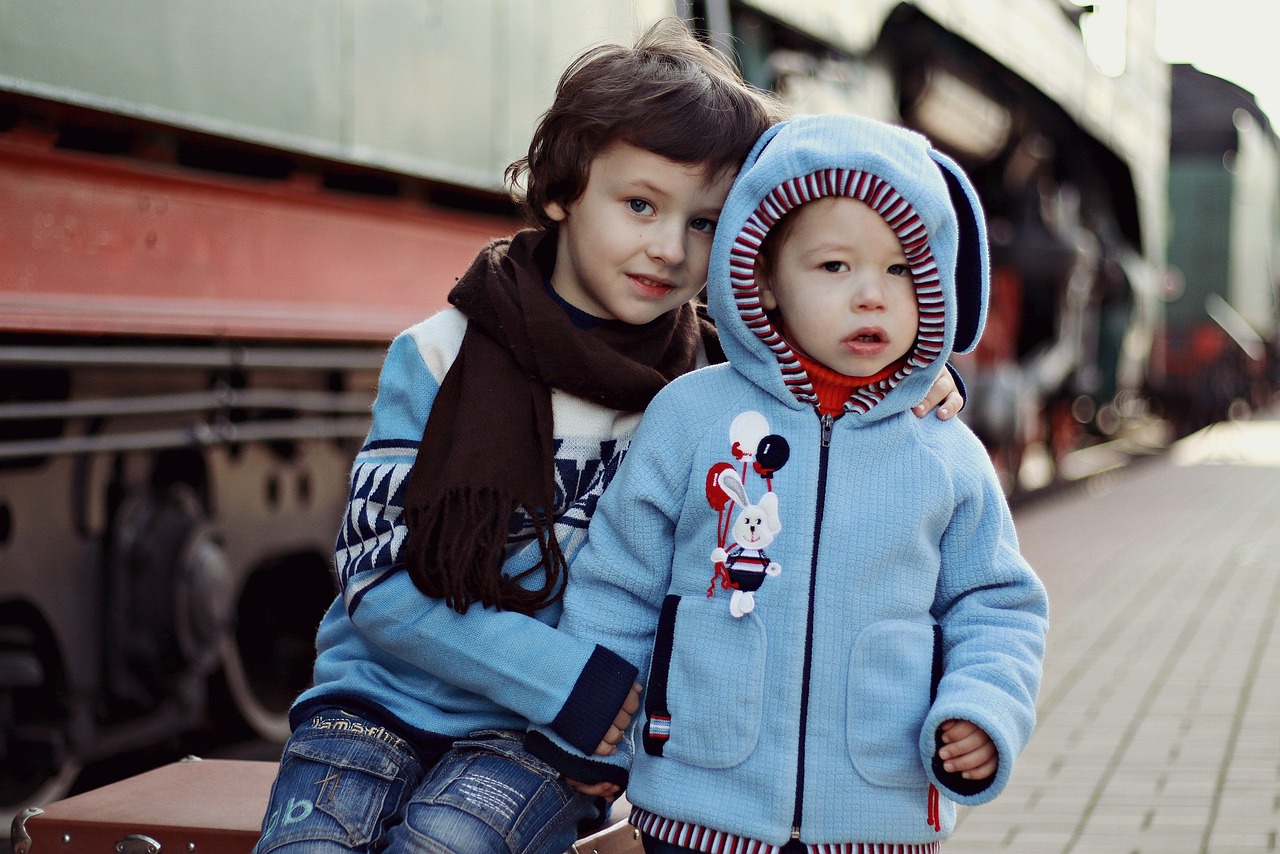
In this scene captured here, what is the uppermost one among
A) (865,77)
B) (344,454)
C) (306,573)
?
(865,77)

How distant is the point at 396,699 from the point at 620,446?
44 cm

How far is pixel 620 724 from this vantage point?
1.90 meters

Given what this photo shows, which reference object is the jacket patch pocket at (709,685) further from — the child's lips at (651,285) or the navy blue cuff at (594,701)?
the child's lips at (651,285)

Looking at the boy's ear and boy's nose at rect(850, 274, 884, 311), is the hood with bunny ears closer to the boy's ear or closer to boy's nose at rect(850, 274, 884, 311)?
boy's nose at rect(850, 274, 884, 311)

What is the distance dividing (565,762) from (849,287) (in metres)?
0.67

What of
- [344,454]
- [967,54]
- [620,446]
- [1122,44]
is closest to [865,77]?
[967,54]

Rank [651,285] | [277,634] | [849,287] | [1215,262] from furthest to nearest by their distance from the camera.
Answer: [1215,262] → [277,634] → [651,285] → [849,287]

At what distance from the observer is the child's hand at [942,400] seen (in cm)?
194

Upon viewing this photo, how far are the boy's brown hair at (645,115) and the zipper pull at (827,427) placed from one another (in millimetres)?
360

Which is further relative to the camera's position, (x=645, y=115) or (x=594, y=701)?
(x=645, y=115)

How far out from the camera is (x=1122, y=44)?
15359 mm

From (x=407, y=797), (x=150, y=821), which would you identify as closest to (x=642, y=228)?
(x=407, y=797)

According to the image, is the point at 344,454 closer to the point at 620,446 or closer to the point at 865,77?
the point at 620,446

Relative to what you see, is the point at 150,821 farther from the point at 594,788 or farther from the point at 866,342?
the point at 866,342
